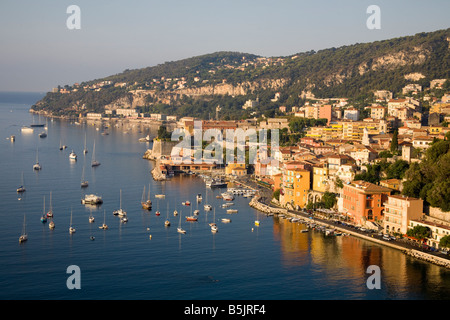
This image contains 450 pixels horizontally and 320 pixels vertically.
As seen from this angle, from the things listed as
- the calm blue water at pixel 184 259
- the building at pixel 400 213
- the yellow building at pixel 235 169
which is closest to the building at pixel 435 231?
the building at pixel 400 213

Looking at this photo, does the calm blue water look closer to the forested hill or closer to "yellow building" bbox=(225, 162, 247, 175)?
"yellow building" bbox=(225, 162, 247, 175)

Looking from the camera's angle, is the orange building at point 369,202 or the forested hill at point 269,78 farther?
the forested hill at point 269,78

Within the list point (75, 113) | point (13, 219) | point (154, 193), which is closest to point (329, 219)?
point (154, 193)

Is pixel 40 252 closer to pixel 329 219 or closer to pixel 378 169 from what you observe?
pixel 329 219

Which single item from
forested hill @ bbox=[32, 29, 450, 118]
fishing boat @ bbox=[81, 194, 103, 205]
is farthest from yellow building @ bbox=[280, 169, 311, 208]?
forested hill @ bbox=[32, 29, 450, 118]

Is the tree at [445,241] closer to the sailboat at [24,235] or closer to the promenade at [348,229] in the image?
the promenade at [348,229]

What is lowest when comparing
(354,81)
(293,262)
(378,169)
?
(293,262)

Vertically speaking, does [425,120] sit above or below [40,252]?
above

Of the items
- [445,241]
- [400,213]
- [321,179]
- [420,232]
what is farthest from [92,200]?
[445,241]
